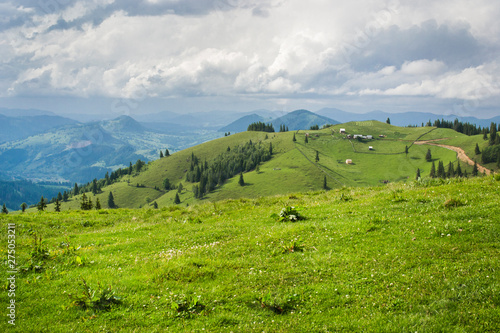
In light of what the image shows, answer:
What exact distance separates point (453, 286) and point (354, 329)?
12.0ft

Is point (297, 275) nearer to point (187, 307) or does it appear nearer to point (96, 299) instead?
point (187, 307)

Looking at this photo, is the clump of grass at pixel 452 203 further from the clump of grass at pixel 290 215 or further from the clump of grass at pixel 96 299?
the clump of grass at pixel 96 299

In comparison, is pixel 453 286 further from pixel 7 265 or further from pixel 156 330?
pixel 7 265

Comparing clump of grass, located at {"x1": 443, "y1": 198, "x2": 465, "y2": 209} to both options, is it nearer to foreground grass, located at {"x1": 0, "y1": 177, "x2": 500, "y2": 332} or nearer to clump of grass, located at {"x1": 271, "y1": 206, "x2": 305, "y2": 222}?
foreground grass, located at {"x1": 0, "y1": 177, "x2": 500, "y2": 332}

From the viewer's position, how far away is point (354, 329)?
7664 mm

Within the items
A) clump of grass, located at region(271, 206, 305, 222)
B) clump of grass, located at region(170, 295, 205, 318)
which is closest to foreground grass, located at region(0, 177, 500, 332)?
clump of grass, located at region(170, 295, 205, 318)

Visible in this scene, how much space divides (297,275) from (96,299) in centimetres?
687

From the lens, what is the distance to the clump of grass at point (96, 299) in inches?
355

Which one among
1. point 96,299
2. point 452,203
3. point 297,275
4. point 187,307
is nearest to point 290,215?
point 297,275

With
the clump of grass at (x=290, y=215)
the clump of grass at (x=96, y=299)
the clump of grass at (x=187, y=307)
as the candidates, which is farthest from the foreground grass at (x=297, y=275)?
the clump of grass at (x=290, y=215)

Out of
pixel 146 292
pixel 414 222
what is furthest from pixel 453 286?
pixel 146 292

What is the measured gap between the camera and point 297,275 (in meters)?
10.7

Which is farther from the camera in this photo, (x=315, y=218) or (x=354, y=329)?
(x=315, y=218)

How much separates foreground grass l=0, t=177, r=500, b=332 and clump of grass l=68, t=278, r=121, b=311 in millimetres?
140
